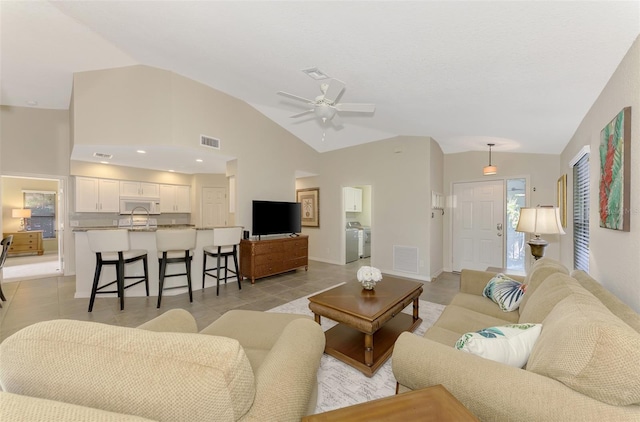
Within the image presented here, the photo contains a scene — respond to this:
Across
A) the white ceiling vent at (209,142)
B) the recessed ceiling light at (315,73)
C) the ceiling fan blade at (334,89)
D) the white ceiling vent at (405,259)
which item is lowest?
the white ceiling vent at (405,259)

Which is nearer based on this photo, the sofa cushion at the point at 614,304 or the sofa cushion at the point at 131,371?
the sofa cushion at the point at 131,371

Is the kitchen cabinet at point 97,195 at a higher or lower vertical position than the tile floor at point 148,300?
higher

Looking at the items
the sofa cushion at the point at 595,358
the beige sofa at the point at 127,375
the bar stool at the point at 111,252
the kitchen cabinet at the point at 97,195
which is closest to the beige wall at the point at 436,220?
the sofa cushion at the point at 595,358

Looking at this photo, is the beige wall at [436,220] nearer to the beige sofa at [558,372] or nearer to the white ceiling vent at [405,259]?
the white ceiling vent at [405,259]

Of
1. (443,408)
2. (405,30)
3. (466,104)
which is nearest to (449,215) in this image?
(466,104)

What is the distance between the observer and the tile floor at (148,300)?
310cm

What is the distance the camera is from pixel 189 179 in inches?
269

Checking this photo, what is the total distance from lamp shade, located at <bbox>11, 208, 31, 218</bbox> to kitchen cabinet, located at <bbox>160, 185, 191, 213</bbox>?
3.87 m

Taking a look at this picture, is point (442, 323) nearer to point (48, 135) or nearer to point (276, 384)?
point (276, 384)

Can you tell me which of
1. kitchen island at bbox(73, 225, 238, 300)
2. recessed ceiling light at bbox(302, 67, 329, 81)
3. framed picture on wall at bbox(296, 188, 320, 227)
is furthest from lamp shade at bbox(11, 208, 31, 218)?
recessed ceiling light at bbox(302, 67, 329, 81)

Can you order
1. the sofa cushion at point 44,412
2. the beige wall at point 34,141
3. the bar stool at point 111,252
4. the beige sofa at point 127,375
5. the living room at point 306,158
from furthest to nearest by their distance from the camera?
1. the beige wall at point 34,141
2. the living room at point 306,158
3. the bar stool at point 111,252
4. the beige sofa at point 127,375
5. the sofa cushion at point 44,412

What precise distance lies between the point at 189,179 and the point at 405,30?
6.45m

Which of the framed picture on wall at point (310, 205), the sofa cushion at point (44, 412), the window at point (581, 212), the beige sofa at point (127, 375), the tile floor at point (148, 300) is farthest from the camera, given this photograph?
the framed picture on wall at point (310, 205)

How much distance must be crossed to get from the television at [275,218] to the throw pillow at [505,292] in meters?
3.72
